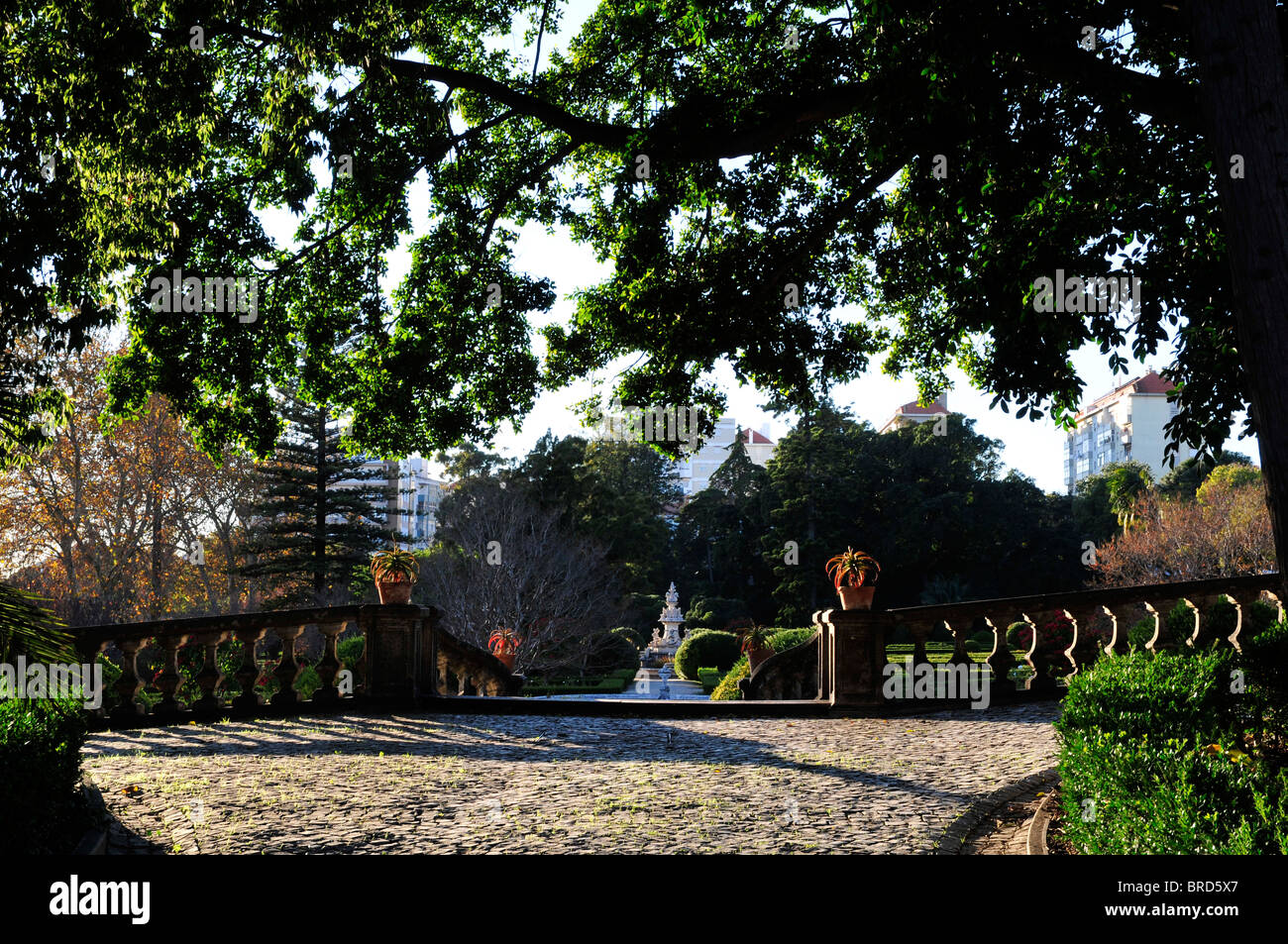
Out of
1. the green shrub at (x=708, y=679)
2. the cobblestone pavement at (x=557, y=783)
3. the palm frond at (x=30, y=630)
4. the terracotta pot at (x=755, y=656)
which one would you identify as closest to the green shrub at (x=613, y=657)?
the green shrub at (x=708, y=679)

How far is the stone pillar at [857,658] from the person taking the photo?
1066 centimetres

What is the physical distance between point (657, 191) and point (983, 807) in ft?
29.9

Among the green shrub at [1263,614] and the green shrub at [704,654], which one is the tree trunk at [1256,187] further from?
the green shrub at [704,654]

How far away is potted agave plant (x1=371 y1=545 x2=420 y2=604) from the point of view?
36.6 feet

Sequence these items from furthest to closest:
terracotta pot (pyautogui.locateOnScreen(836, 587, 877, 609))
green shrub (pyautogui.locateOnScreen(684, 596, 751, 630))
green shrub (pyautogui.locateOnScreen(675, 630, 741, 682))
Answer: green shrub (pyautogui.locateOnScreen(684, 596, 751, 630)) < green shrub (pyautogui.locateOnScreen(675, 630, 741, 682)) < terracotta pot (pyautogui.locateOnScreen(836, 587, 877, 609))


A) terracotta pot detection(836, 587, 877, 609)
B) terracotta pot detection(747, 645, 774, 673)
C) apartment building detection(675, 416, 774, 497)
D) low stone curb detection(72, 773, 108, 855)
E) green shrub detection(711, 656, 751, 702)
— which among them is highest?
apartment building detection(675, 416, 774, 497)

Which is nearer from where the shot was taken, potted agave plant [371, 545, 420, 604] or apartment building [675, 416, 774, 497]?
potted agave plant [371, 545, 420, 604]

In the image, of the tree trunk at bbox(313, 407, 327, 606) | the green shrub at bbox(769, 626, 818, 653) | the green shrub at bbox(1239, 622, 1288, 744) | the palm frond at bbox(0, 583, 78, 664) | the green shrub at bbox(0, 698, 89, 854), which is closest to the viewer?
the palm frond at bbox(0, 583, 78, 664)

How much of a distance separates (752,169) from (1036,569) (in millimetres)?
39409

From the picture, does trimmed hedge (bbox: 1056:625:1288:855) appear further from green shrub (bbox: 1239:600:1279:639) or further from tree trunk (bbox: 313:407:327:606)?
tree trunk (bbox: 313:407:327:606)

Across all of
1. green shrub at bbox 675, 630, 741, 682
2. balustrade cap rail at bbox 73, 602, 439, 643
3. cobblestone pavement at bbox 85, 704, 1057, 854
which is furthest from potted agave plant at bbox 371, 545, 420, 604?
green shrub at bbox 675, 630, 741, 682

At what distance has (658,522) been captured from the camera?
49281 mm

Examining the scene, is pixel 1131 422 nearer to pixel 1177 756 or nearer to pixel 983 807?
pixel 983 807

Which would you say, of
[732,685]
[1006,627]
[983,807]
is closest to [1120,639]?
[1006,627]
